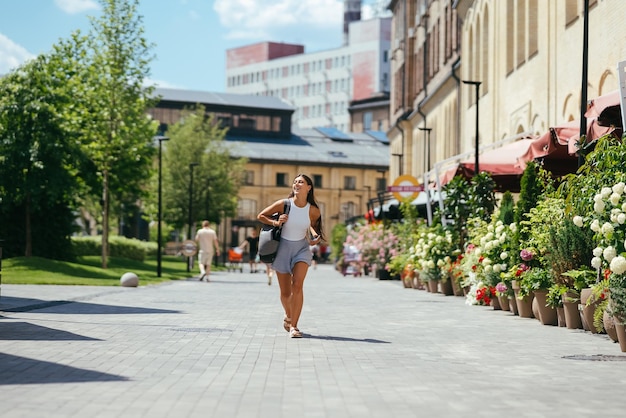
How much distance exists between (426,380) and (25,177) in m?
32.3

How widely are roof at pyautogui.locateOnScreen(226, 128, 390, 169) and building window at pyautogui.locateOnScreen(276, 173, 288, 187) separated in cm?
173

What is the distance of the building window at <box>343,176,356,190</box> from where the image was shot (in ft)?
383

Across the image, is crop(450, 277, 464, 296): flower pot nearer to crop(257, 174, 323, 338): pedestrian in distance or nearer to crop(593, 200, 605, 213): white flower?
crop(257, 174, 323, 338): pedestrian in distance

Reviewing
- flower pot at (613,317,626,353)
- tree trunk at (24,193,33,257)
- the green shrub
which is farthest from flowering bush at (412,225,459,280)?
the green shrub

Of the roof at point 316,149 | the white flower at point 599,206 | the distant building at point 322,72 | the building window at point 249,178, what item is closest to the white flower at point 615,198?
the white flower at point 599,206

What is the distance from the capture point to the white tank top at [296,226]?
14.2 m

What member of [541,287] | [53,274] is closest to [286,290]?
[541,287]

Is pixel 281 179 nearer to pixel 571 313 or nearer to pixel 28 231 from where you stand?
pixel 28 231

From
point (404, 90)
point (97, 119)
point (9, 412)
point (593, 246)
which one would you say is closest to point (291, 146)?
point (404, 90)

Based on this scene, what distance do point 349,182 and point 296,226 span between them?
10298cm

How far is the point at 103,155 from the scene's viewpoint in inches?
1779

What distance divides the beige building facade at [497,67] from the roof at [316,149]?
37.7 m

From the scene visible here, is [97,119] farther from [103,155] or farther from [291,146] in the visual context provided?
[291,146]

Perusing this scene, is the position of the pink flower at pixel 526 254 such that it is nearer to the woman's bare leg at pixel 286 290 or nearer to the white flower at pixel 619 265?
the woman's bare leg at pixel 286 290
